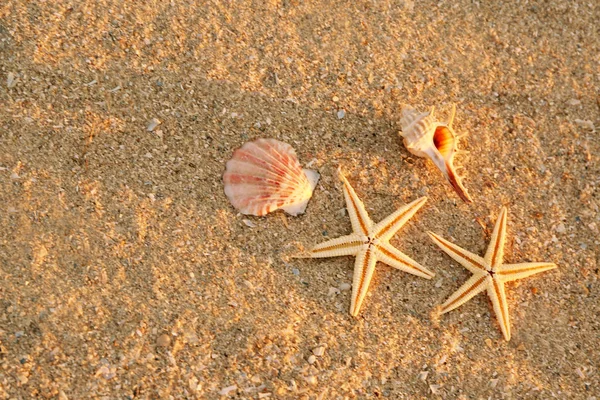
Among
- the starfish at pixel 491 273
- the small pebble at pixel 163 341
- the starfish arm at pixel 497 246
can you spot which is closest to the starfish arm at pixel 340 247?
the starfish at pixel 491 273

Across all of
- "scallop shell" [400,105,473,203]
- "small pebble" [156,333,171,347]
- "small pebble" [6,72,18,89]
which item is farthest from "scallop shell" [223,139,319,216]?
"small pebble" [6,72,18,89]

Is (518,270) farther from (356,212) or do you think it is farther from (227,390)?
(227,390)

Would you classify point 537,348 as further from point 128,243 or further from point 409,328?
point 128,243

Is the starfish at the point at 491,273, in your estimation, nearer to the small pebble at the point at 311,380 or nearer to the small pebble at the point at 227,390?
the small pebble at the point at 311,380

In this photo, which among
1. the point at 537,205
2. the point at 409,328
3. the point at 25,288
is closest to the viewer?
the point at 25,288

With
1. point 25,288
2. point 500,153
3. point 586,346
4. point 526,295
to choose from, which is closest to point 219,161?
point 25,288

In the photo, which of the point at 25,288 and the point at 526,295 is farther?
the point at 526,295
